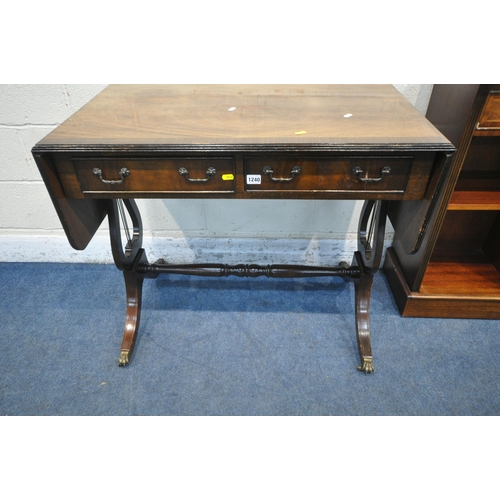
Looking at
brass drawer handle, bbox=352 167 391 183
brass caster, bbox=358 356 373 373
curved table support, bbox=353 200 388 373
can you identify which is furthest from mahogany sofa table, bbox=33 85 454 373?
brass caster, bbox=358 356 373 373

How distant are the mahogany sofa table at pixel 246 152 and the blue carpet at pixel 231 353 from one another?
0.67 meters

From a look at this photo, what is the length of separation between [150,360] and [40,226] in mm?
1133

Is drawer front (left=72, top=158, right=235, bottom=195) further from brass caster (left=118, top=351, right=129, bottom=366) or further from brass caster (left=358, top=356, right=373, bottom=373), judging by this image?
brass caster (left=358, top=356, right=373, bottom=373)

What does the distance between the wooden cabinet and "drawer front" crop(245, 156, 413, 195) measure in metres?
0.43

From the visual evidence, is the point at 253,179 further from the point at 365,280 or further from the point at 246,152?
the point at 365,280

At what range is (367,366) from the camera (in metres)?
1.68

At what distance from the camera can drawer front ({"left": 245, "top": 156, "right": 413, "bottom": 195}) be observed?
3.80 ft

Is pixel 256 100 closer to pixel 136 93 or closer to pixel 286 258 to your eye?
pixel 136 93

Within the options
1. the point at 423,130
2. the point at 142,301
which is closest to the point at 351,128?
the point at 423,130

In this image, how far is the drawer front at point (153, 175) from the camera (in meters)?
1.17

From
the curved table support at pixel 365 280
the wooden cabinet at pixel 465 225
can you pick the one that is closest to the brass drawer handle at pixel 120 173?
the curved table support at pixel 365 280

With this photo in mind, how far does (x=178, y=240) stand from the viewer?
222 cm

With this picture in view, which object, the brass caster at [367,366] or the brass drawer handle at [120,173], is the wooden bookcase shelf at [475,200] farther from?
the brass drawer handle at [120,173]

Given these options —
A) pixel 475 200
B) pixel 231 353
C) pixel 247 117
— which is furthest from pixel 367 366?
pixel 247 117
